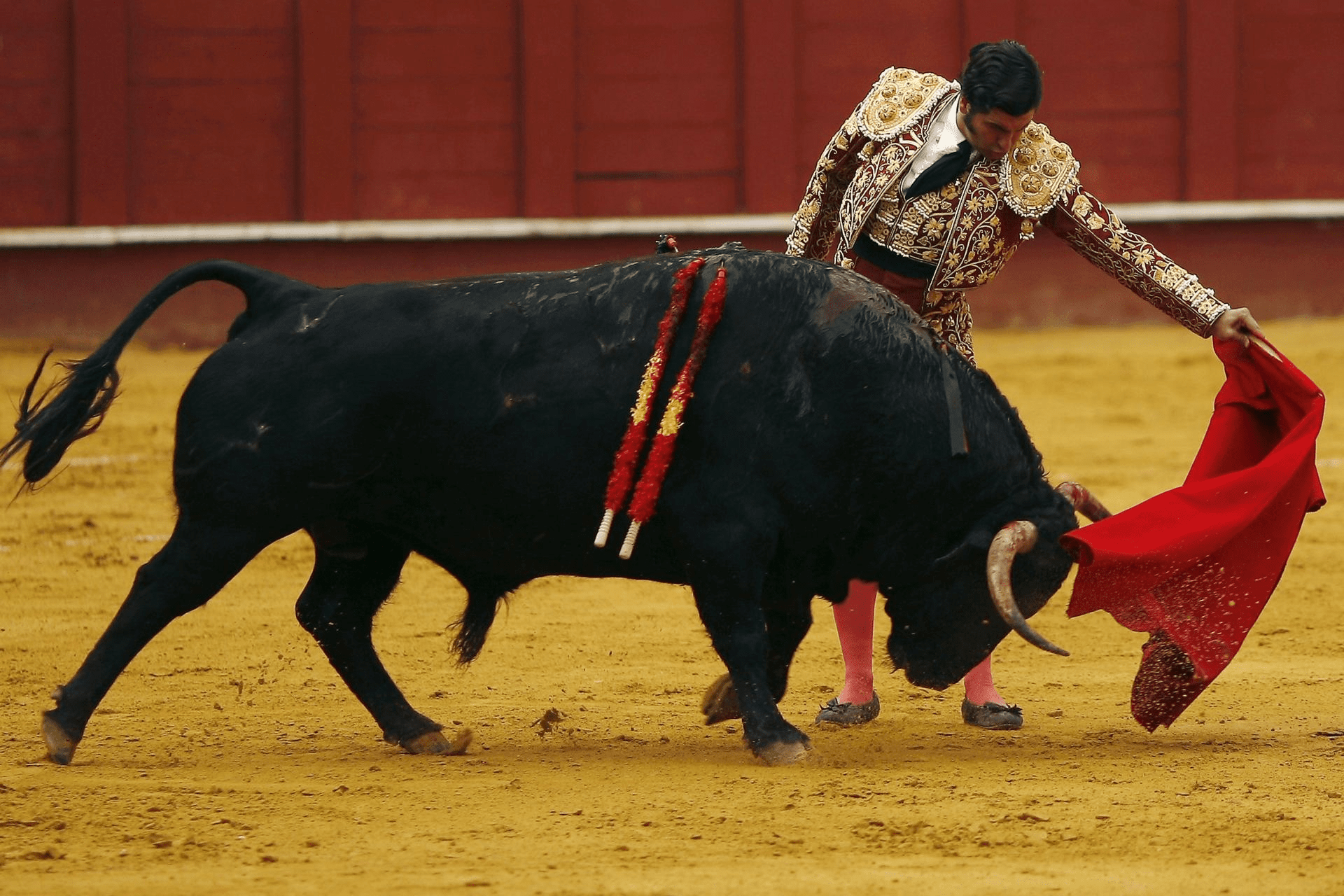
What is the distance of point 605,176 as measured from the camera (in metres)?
10.6

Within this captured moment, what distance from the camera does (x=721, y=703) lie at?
364cm

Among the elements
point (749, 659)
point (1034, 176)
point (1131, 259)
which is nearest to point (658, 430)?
point (749, 659)

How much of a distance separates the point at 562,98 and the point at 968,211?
7.05 m

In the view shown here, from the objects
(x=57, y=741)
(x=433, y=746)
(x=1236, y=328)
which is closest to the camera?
(x=57, y=741)

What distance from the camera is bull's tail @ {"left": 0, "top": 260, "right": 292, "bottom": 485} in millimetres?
3471

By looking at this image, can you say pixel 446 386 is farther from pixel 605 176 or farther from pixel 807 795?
pixel 605 176

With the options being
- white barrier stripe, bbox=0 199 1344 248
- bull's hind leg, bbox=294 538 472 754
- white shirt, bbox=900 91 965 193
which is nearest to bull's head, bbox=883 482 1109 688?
white shirt, bbox=900 91 965 193

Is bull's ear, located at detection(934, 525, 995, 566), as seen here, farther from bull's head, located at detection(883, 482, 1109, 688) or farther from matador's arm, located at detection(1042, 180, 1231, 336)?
matador's arm, located at detection(1042, 180, 1231, 336)

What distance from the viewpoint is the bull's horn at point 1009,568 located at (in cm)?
333

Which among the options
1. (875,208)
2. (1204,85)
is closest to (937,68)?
(1204,85)

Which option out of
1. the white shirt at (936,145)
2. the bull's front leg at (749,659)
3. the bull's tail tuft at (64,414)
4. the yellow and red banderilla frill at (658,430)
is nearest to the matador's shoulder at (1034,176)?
the white shirt at (936,145)

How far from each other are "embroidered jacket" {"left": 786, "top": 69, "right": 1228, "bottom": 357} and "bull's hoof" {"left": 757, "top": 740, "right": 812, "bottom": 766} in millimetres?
914

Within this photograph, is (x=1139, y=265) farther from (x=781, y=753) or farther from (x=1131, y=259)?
(x=781, y=753)

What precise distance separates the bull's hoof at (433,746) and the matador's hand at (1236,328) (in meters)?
1.62
